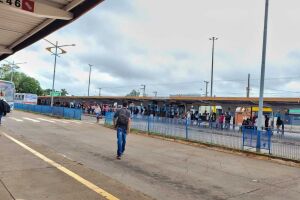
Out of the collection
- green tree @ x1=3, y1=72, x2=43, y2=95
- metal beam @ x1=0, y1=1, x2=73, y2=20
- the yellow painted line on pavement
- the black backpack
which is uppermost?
green tree @ x1=3, y1=72, x2=43, y2=95

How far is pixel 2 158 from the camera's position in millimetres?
8992

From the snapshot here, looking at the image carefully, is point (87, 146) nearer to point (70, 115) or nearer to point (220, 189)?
point (220, 189)

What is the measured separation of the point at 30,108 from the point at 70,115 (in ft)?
44.0

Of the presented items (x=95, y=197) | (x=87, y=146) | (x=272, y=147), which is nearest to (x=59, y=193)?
(x=95, y=197)

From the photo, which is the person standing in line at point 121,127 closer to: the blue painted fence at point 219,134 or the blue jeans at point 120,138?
the blue jeans at point 120,138

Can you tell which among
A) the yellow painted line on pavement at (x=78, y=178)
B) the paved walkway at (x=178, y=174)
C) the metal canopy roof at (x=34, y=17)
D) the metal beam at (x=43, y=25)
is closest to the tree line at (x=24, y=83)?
the metal beam at (x=43, y=25)

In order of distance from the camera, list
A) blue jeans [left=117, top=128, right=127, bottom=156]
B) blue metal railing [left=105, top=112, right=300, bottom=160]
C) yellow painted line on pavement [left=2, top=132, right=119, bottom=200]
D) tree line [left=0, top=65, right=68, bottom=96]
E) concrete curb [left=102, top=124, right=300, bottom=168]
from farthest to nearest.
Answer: tree line [left=0, top=65, right=68, bottom=96]
blue metal railing [left=105, top=112, right=300, bottom=160]
concrete curb [left=102, top=124, right=300, bottom=168]
blue jeans [left=117, top=128, right=127, bottom=156]
yellow painted line on pavement [left=2, top=132, right=119, bottom=200]

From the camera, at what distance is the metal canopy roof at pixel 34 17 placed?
8.95m

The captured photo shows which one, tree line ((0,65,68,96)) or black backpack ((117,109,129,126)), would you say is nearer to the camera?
black backpack ((117,109,129,126))

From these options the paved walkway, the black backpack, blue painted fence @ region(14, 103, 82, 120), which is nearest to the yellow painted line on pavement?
the paved walkway

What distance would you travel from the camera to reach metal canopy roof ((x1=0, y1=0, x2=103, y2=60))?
8.95 meters

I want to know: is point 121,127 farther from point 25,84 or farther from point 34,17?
point 25,84

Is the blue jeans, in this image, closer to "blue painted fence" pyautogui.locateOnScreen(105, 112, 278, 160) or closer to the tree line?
"blue painted fence" pyautogui.locateOnScreen(105, 112, 278, 160)

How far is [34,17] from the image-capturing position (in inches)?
404
